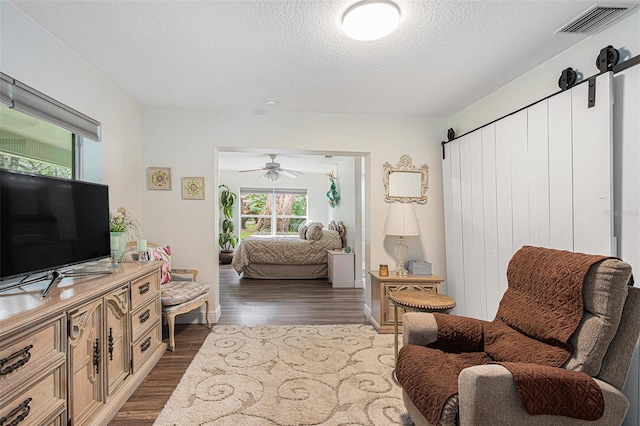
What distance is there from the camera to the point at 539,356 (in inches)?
59.8

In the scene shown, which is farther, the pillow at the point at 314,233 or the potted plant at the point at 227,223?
the potted plant at the point at 227,223

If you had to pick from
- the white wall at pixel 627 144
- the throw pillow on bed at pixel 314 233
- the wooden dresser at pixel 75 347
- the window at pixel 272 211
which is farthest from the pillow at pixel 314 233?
the white wall at pixel 627 144

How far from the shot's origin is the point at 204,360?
264 centimetres

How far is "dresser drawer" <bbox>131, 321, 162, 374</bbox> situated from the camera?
7.42 feet

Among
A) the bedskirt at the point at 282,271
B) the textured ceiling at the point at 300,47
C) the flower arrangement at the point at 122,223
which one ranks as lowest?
the bedskirt at the point at 282,271

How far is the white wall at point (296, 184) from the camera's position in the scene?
8656 millimetres

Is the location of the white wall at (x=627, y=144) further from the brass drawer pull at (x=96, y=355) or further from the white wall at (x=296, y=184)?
the white wall at (x=296, y=184)

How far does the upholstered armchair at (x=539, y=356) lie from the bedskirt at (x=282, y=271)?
431 centimetres

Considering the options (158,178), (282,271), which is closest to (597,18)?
(158,178)

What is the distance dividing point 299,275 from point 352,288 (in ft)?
3.91

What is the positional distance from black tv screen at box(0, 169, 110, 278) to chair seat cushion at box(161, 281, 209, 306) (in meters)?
0.90

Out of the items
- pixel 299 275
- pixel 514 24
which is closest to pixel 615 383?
pixel 514 24

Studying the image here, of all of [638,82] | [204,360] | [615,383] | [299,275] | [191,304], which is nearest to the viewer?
[615,383]

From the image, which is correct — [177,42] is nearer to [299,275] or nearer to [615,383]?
[615,383]
